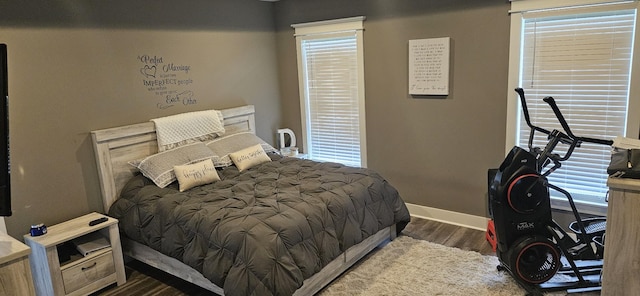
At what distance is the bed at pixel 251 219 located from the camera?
263 centimetres

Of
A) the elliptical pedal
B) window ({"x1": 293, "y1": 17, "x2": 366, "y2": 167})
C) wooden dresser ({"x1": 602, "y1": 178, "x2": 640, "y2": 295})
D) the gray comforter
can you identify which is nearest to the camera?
wooden dresser ({"x1": 602, "y1": 178, "x2": 640, "y2": 295})

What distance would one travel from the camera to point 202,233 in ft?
9.36

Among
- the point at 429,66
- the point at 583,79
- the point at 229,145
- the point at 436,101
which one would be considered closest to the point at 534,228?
the point at 583,79

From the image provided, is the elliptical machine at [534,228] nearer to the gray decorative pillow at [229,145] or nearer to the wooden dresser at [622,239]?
the wooden dresser at [622,239]

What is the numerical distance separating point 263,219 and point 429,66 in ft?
7.30

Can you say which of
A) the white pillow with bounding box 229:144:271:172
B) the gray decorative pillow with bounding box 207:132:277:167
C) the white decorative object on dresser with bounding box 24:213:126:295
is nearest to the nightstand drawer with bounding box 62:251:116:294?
the white decorative object on dresser with bounding box 24:213:126:295

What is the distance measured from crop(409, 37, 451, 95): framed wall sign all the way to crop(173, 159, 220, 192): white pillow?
204cm

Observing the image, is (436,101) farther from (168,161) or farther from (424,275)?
(168,161)

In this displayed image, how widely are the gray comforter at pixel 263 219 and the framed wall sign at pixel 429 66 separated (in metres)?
1.06

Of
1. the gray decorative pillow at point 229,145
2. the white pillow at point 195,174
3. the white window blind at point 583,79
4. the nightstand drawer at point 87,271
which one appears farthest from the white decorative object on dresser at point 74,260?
the white window blind at point 583,79

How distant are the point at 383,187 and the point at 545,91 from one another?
4.97 feet

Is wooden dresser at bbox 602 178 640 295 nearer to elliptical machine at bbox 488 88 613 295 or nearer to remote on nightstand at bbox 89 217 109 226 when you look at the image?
elliptical machine at bbox 488 88 613 295

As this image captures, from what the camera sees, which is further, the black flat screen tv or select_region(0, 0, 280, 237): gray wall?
select_region(0, 0, 280, 237): gray wall

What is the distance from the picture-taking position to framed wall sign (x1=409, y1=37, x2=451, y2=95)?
3.97m
